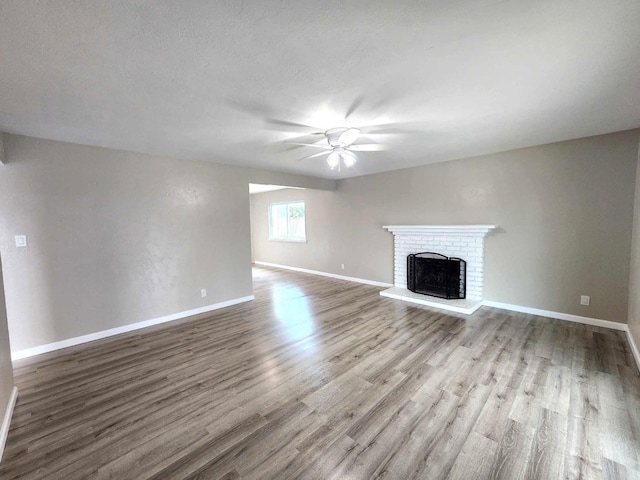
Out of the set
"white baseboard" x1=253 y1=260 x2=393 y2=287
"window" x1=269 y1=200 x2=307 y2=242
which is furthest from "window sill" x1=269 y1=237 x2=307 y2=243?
"white baseboard" x1=253 y1=260 x2=393 y2=287

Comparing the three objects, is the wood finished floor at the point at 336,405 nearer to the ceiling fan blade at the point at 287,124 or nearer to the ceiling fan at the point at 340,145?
the ceiling fan at the point at 340,145

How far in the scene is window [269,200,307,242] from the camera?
7.46 metres

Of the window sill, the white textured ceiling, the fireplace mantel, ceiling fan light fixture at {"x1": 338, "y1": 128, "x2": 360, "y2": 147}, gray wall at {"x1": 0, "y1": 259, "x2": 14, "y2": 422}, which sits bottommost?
gray wall at {"x1": 0, "y1": 259, "x2": 14, "y2": 422}

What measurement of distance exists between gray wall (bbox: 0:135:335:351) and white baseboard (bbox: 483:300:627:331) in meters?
4.35

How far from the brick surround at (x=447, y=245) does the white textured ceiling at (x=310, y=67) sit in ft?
5.84

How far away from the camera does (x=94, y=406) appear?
2.06 metres

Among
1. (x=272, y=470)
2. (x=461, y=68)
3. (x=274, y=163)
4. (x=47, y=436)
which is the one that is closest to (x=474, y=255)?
(x=461, y=68)

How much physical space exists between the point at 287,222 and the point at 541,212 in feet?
19.3

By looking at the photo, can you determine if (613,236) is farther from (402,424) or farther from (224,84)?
(224,84)

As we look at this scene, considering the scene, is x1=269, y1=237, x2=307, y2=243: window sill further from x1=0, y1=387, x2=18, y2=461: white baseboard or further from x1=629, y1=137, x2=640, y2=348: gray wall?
x1=629, y1=137, x2=640, y2=348: gray wall

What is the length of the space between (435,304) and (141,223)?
4.50 meters

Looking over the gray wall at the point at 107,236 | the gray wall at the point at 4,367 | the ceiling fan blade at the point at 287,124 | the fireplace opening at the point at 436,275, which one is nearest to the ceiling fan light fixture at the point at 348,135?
the ceiling fan blade at the point at 287,124

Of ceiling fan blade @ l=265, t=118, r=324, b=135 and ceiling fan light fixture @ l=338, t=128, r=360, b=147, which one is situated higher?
ceiling fan blade @ l=265, t=118, r=324, b=135

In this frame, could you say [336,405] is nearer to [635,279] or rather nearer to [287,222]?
[635,279]
